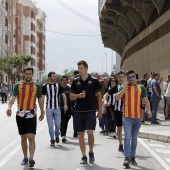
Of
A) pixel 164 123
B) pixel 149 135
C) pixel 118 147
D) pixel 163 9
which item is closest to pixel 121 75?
pixel 118 147

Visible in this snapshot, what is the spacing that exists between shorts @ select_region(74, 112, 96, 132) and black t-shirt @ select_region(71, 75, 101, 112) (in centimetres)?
8

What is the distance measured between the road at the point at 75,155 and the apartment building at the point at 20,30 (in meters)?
73.2

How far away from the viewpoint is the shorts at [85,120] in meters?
10.2

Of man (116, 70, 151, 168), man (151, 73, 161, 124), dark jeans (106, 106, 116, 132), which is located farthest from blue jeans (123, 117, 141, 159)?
man (151, 73, 161, 124)

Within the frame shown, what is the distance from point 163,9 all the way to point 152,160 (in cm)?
2089

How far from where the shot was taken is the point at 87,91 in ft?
33.3

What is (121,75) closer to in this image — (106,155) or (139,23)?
(106,155)

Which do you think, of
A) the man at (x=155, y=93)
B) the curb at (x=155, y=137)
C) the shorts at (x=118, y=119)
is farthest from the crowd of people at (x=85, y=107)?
the man at (x=155, y=93)

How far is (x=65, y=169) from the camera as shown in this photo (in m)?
9.39

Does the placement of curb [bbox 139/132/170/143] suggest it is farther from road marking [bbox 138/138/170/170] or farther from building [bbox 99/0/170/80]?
building [bbox 99/0/170/80]

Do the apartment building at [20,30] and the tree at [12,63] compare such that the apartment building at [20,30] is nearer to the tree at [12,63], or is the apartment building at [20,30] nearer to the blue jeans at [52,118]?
the tree at [12,63]

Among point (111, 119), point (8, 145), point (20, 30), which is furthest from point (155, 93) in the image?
point (20, 30)

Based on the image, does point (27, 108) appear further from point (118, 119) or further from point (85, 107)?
point (118, 119)

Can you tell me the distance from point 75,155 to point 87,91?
1.72 metres
